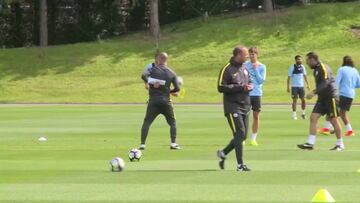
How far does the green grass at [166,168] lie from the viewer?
38.2ft

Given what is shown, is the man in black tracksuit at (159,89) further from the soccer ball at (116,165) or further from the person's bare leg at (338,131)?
the soccer ball at (116,165)

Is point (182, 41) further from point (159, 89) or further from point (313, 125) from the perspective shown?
point (313, 125)

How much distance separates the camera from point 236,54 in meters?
14.4

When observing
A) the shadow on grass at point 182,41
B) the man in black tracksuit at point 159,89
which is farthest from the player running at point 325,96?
the shadow on grass at point 182,41

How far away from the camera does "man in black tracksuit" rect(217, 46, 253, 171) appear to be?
14.4m

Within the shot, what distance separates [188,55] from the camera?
190ft

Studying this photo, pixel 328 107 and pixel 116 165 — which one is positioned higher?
pixel 328 107

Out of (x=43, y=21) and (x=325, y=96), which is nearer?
(x=325, y=96)

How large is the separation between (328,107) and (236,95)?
4098 millimetres

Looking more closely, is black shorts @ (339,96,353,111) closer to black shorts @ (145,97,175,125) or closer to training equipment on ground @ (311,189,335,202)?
black shorts @ (145,97,175,125)

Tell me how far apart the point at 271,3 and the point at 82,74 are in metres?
17.0

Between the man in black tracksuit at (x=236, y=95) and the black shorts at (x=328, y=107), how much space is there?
3.85 metres

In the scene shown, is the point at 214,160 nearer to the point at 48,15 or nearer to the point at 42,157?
the point at 42,157

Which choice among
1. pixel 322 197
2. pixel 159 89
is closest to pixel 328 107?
pixel 159 89
